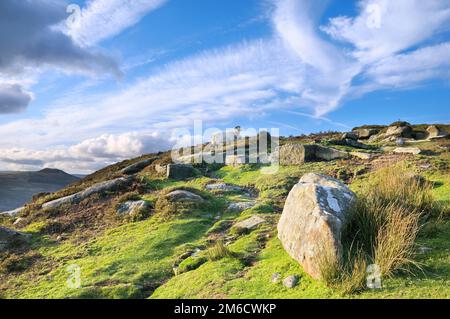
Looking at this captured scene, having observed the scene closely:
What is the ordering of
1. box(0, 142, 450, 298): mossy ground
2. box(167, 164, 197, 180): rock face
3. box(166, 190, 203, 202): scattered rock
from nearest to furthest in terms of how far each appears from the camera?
1. box(0, 142, 450, 298): mossy ground
2. box(166, 190, 203, 202): scattered rock
3. box(167, 164, 197, 180): rock face

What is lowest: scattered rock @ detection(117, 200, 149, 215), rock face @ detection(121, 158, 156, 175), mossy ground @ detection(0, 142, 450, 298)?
mossy ground @ detection(0, 142, 450, 298)

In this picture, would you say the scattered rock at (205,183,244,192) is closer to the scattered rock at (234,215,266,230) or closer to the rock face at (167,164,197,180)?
the rock face at (167,164,197,180)

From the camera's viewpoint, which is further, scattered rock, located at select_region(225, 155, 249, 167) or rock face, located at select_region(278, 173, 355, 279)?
scattered rock, located at select_region(225, 155, 249, 167)

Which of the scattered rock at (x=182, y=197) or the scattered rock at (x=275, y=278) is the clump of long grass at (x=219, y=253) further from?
the scattered rock at (x=182, y=197)

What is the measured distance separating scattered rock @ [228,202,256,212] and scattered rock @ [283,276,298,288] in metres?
9.51

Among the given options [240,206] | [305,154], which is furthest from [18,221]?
[305,154]

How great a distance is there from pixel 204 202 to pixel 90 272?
26.1 ft

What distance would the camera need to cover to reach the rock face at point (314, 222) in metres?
8.91

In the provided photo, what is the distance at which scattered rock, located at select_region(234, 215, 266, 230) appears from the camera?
14698 mm

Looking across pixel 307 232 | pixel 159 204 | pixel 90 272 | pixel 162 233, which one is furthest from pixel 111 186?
pixel 307 232

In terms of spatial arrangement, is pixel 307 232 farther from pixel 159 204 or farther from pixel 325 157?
pixel 325 157

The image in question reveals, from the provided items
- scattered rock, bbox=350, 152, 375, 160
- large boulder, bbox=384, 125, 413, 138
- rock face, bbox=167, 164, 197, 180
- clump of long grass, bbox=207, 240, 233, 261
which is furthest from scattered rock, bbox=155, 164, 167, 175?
large boulder, bbox=384, 125, 413, 138

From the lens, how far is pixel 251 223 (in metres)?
15.1
